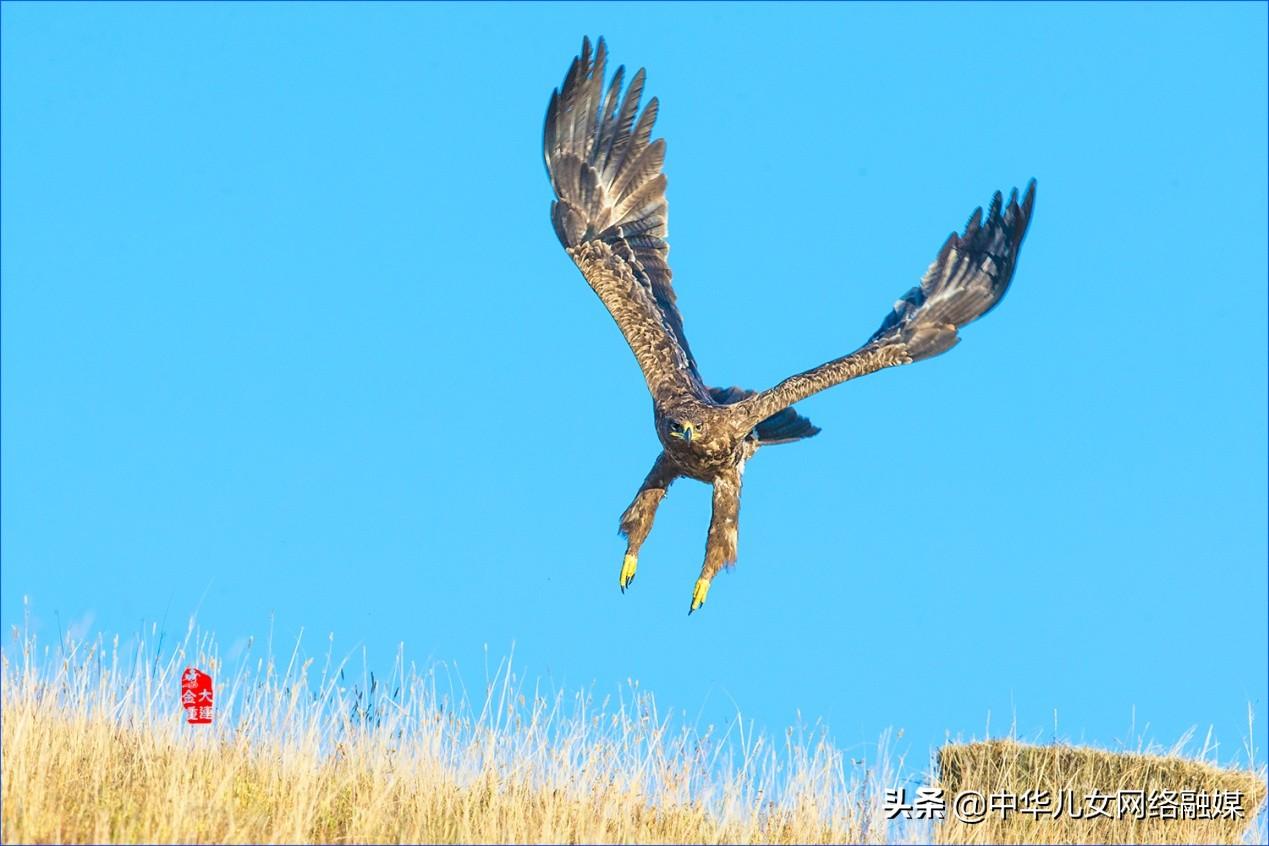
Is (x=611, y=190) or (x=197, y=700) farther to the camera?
(x=611, y=190)

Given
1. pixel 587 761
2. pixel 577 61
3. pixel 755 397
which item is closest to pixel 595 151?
pixel 577 61

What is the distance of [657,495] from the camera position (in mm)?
Result: 11516

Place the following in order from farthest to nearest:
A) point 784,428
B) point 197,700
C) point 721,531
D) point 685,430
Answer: point 784,428 < point 721,531 < point 685,430 < point 197,700

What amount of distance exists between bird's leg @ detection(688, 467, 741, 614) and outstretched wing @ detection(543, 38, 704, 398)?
1106 millimetres

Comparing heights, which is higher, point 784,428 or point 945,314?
point 945,314

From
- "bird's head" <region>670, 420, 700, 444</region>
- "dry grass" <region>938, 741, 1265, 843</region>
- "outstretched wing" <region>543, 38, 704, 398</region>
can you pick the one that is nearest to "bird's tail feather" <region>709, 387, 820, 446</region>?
"outstretched wing" <region>543, 38, 704, 398</region>

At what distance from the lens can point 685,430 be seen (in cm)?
1070

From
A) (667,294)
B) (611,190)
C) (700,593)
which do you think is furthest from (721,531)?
(611,190)

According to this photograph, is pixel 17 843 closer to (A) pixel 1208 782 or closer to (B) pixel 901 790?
(B) pixel 901 790

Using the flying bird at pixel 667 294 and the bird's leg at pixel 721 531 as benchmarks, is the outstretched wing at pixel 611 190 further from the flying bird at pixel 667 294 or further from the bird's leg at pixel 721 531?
the bird's leg at pixel 721 531

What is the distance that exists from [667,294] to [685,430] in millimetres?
2149

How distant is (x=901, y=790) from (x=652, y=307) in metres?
4.76

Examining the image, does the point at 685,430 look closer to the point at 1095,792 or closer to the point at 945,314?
the point at 945,314

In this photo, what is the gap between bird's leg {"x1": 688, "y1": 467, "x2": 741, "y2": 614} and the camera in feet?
36.2
